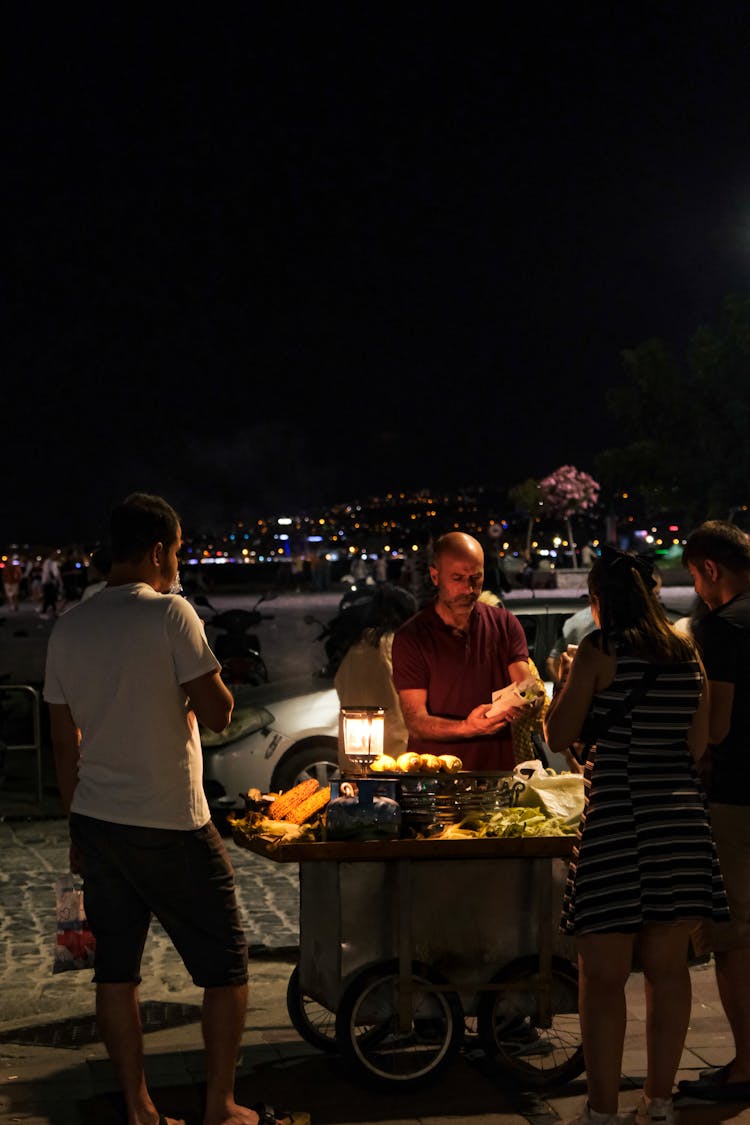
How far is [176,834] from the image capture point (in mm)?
4383

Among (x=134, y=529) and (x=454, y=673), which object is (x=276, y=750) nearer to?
(x=454, y=673)

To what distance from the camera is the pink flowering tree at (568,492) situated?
60125 millimetres

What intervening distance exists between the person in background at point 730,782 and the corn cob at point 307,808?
4.82 ft

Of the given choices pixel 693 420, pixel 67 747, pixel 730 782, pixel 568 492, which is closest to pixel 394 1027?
pixel 730 782

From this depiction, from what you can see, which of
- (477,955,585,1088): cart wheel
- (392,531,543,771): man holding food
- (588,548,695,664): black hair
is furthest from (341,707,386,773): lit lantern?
(588,548,695,664): black hair

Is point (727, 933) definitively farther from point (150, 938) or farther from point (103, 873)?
point (150, 938)

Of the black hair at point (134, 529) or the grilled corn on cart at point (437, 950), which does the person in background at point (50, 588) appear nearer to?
the grilled corn on cart at point (437, 950)

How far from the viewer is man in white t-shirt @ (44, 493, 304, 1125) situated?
438cm

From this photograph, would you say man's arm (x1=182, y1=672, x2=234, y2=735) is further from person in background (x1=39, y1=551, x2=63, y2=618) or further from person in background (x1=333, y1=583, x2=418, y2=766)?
person in background (x1=39, y1=551, x2=63, y2=618)

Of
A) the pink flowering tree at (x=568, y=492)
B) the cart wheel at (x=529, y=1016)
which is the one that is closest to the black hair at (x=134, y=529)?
the cart wheel at (x=529, y=1016)

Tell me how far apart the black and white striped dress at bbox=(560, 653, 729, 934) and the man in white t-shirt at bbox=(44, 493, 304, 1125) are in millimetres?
1195

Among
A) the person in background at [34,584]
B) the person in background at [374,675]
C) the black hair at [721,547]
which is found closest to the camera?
the black hair at [721,547]

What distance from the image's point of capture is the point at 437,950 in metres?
5.13

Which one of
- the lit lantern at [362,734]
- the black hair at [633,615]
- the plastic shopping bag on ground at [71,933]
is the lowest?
the plastic shopping bag on ground at [71,933]
